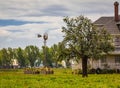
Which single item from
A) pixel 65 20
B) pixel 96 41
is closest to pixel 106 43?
pixel 96 41

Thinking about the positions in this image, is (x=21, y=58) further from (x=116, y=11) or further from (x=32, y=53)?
(x=116, y=11)

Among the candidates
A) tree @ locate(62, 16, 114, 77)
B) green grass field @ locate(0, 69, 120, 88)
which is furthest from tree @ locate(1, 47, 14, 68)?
green grass field @ locate(0, 69, 120, 88)

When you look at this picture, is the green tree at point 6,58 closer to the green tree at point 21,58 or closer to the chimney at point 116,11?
the green tree at point 21,58

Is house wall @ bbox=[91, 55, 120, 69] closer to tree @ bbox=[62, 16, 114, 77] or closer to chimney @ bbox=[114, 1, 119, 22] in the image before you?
chimney @ bbox=[114, 1, 119, 22]

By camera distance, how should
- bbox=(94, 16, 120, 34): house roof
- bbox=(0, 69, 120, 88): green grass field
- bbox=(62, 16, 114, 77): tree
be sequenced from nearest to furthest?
bbox=(0, 69, 120, 88): green grass field < bbox=(62, 16, 114, 77): tree < bbox=(94, 16, 120, 34): house roof

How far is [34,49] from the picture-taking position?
199625mm

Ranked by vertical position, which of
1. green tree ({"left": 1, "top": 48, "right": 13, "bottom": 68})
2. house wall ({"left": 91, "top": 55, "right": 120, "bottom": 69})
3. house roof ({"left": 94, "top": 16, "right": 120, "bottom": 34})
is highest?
house roof ({"left": 94, "top": 16, "right": 120, "bottom": 34})

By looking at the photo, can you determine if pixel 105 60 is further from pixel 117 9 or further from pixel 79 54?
pixel 79 54

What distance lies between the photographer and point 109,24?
259 ft

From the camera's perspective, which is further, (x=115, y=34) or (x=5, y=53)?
(x=5, y=53)

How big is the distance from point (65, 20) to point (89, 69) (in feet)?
65.5

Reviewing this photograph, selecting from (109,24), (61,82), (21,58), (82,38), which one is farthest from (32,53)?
(61,82)

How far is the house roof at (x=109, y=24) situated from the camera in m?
77.8

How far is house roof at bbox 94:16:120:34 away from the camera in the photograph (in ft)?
255
